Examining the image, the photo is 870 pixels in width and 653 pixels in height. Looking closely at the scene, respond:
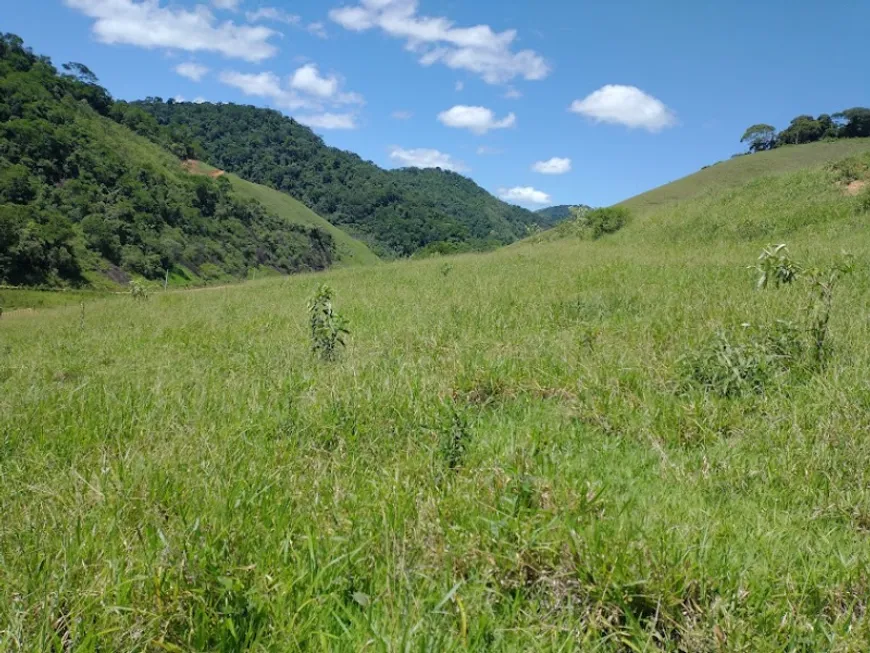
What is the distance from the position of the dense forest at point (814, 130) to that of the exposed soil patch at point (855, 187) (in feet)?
162

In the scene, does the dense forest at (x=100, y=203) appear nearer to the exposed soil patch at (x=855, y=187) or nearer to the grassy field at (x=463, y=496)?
the grassy field at (x=463, y=496)

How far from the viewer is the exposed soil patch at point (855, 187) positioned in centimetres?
1486

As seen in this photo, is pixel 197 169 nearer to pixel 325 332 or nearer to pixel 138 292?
pixel 138 292

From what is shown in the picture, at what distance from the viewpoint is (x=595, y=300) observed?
7.11 m

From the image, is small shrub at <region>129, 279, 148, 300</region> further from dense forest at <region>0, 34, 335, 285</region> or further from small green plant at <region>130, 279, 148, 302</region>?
dense forest at <region>0, 34, 335, 285</region>

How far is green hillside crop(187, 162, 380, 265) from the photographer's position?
133 m

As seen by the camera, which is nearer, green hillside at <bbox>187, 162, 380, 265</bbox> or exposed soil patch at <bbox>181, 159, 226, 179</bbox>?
exposed soil patch at <bbox>181, 159, 226, 179</bbox>

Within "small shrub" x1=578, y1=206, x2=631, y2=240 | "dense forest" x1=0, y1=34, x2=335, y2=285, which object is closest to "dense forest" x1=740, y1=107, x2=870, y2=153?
"small shrub" x1=578, y1=206, x2=631, y2=240

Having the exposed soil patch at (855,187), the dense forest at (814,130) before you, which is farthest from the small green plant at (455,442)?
the dense forest at (814,130)

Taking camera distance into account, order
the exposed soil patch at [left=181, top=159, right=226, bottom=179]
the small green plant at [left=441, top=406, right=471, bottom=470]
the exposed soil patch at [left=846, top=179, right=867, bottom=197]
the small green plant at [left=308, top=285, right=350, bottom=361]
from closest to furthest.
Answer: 1. the small green plant at [left=441, top=406, right=471, bottom=470]
2. the small green plant at [left=308, top=285, right=350, bottom=361]
3. the exposed soil patch at [left=846, top=179, right=867, bottom=197]
4. the exposed soil patch at [left=181, top=159, right=226, bottom=179]

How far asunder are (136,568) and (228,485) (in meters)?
0.61

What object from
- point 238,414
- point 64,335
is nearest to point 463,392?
point 238,414

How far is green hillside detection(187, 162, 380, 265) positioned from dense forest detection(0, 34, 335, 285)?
7688 mm

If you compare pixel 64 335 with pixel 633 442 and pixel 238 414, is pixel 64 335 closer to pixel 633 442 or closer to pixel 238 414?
pixel 238 414
